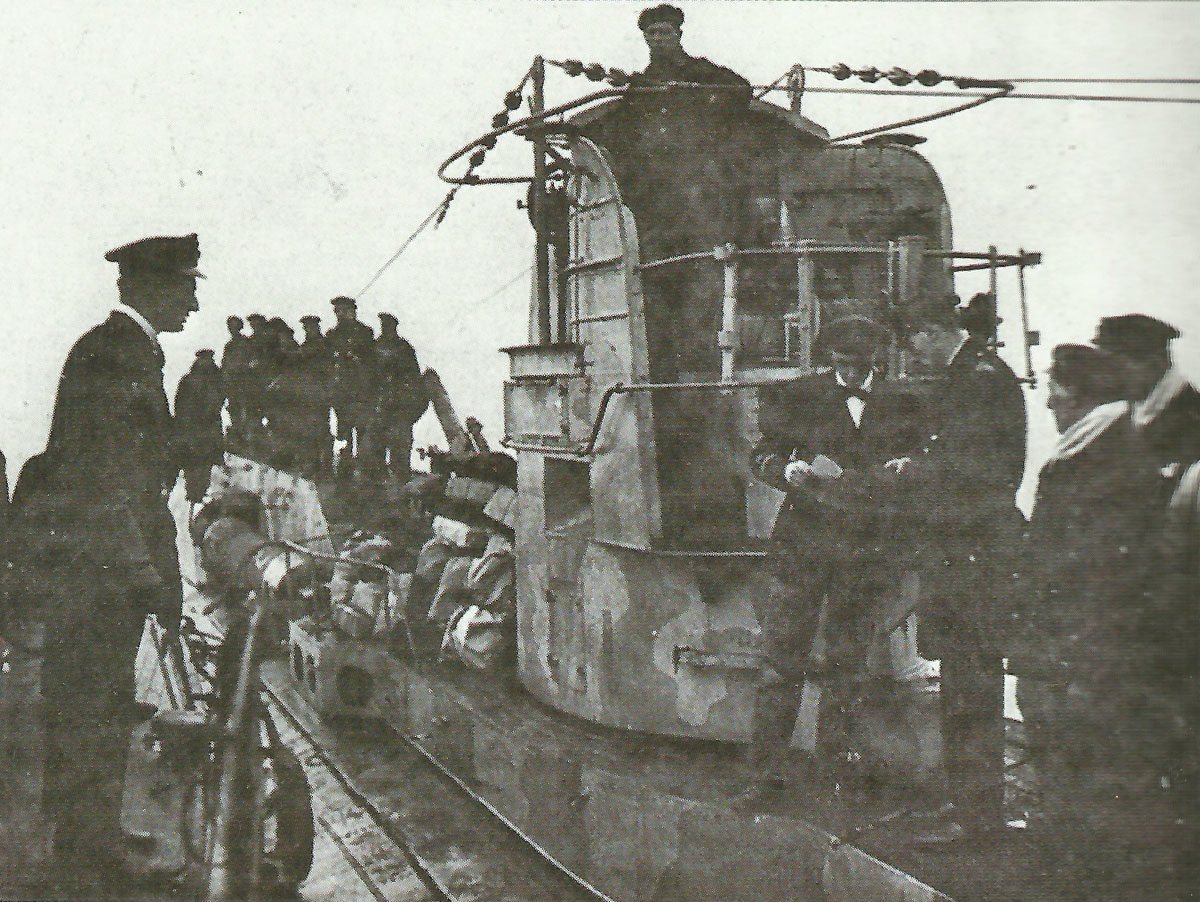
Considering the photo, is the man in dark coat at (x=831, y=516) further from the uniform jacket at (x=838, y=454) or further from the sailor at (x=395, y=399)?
the sailor at (x=395, y=399)

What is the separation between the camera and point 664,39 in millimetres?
4609

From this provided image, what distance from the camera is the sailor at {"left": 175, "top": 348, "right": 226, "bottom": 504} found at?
4.81 meters

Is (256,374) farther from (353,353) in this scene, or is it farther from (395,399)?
(395,399)

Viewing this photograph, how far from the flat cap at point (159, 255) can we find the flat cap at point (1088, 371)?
330 cm

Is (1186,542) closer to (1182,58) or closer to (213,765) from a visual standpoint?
(1182,58)

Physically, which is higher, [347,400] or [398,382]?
[398,382]

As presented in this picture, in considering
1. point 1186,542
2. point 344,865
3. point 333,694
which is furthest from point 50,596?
point 1186,542

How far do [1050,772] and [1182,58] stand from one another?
6.82 ft

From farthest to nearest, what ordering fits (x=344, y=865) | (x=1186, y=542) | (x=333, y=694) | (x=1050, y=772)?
(x=333, y=694) → (x=344, y=865) → (x=1050, y=772) → (x=1186, y=542)

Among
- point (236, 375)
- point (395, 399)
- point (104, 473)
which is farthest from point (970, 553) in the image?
point (236, 375)

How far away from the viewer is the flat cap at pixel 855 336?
3.89 metres

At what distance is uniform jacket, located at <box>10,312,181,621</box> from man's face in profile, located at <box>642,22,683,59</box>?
8.18 ft

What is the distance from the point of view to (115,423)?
4.14m

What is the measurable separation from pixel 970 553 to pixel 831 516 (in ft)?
1.71
